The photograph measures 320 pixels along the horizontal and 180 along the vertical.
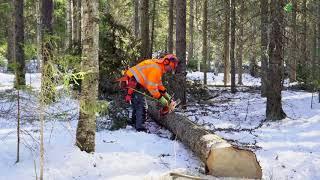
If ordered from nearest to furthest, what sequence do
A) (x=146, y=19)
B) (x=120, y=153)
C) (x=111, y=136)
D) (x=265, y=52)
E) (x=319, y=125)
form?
(x=120, y=153) → (x=111, y=136) → (x=319, y=125) → (x=265, y=52) → (x=146, y=19)

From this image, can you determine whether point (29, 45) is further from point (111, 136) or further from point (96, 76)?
point (111, 136)

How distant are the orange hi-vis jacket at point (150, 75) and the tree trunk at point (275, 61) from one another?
11.9 feet

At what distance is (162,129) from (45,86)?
482 centimetres

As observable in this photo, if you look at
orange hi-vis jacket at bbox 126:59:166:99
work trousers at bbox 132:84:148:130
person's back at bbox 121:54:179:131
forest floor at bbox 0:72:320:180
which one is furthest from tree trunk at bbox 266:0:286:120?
work trousers at bbox 132:84:148:130

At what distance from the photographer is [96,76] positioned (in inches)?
258

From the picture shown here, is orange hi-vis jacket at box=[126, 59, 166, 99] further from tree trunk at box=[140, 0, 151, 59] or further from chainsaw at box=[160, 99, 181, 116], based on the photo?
tree trunk at box=[140, 0, 151, 59]

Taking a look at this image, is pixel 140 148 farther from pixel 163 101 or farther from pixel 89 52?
pixel 89 52

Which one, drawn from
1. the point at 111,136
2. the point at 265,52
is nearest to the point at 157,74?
the point at 111,136

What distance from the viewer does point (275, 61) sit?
36.8 ft

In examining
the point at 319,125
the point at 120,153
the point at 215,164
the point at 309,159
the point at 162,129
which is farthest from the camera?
the point at 319,125

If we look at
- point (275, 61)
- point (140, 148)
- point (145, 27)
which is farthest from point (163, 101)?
point (145, 27)

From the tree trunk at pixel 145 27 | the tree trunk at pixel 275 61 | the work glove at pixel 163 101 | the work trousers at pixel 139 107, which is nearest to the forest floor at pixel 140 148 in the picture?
the work trousers at pixel 139 107

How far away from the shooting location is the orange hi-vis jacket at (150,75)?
869 centimetres

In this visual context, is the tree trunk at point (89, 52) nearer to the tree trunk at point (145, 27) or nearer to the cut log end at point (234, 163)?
the cut log end at point (234, 163)
